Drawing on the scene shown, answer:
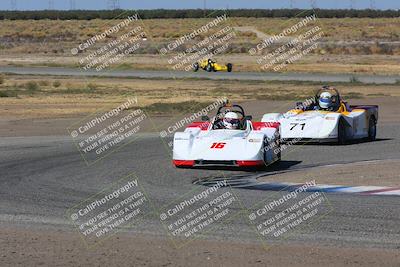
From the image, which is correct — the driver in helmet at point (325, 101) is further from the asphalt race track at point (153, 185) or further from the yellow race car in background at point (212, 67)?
the yellow race car in background at point (212, 67)

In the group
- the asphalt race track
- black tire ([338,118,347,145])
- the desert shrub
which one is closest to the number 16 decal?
the asphalt race track

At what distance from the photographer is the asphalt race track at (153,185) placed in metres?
12.4

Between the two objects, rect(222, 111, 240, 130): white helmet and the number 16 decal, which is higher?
rect(222, 111, 240, 130): white helmet

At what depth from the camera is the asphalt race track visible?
40.7 feet

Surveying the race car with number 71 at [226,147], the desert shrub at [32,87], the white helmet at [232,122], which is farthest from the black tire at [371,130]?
the desert shrub at [32,87]

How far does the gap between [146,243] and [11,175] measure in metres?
6.64

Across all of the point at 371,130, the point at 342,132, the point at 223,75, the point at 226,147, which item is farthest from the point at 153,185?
the point at 223,75

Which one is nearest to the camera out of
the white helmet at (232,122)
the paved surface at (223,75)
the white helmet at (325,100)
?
the white helmet at (232,122)

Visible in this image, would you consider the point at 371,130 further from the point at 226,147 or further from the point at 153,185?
the point at 153,185

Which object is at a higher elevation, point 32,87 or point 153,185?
Result: point 153,185

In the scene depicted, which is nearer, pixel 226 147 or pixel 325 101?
pixel 226 147

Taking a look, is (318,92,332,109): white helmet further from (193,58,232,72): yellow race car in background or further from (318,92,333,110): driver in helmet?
(193,58,232,72): yellow race car in background

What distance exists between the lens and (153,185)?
16641 millimetres

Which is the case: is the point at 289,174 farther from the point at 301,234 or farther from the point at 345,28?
the point at 345,28
